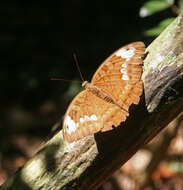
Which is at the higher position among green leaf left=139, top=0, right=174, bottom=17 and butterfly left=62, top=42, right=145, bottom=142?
green leaf left=139, top=0, right=174, bottom=17

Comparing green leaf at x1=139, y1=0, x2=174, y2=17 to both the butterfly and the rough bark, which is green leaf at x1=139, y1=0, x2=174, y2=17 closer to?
the butterfly

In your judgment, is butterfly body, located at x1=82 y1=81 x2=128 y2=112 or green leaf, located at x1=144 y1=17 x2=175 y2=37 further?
green leaf, located at x1=144 y1=17 x2=175 y2=37

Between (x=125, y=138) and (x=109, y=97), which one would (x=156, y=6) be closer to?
(x=109, y=97)

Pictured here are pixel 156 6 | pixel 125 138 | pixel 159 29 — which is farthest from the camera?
pixel 156 6

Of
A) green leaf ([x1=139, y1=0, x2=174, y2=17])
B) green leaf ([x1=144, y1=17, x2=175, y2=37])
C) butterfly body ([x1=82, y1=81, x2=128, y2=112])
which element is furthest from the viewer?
green leaf ([x1=139, y1=0, x2=174, y2=17])

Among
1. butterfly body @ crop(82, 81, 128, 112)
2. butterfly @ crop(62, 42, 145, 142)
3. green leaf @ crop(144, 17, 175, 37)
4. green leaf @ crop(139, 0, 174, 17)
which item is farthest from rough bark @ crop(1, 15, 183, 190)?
green leaf @ crop(139, 0, 174, 17)

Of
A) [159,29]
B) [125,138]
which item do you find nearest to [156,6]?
[159,29]
